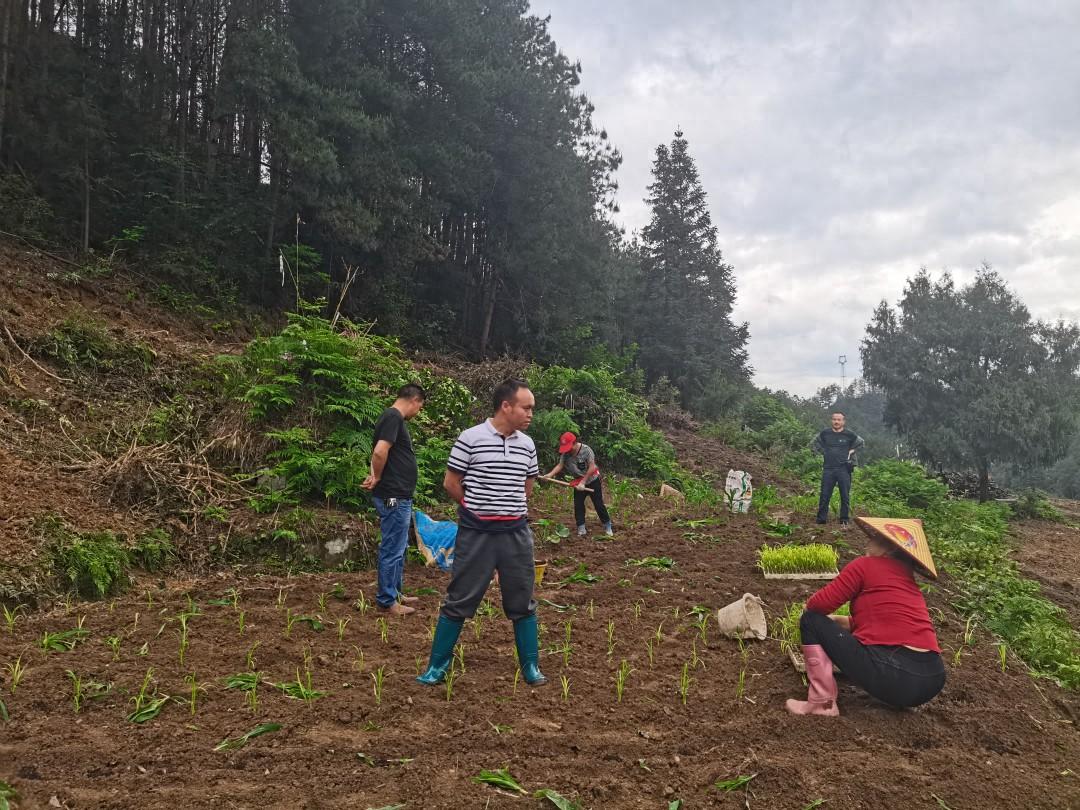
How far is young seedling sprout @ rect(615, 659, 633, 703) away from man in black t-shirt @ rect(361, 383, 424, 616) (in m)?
1.81

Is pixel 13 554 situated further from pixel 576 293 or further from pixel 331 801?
pixel 576 293

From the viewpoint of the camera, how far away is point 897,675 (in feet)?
12.3

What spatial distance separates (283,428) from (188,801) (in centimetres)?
516

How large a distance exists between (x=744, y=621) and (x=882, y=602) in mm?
1343

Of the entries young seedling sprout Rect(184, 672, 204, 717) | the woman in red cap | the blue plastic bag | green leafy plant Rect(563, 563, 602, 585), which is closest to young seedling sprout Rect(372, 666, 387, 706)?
young seedling sprout Rect(184, 672, 204, 717)

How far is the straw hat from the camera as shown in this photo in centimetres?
382

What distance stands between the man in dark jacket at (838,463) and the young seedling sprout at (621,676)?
6.15m

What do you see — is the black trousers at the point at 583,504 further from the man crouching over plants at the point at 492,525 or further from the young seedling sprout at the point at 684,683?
the man crouching over plants at the point at 492,525

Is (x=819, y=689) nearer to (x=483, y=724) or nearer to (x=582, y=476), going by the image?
(x=483, y=724)

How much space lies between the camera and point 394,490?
16.9 feet

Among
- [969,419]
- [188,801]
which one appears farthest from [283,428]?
[969,419]

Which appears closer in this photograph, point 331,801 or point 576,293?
point 331,801

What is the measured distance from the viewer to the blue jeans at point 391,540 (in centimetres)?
517

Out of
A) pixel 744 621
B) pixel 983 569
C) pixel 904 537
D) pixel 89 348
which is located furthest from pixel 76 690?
pixel 983 569
